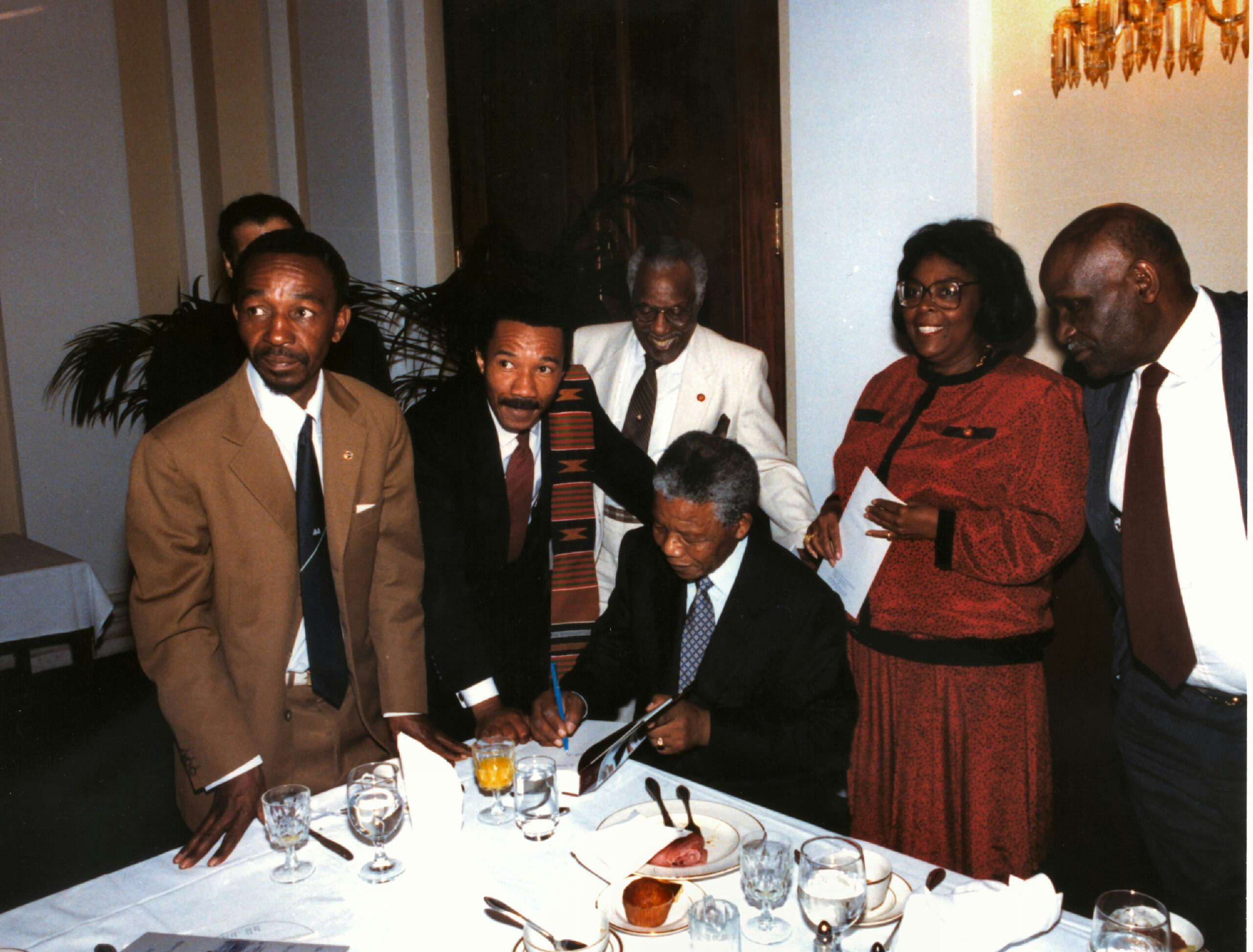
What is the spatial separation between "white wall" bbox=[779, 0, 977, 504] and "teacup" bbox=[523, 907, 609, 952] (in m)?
2.32

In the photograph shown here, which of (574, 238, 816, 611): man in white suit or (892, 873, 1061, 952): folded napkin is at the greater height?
(574, 238, 816, 611): man in white suit

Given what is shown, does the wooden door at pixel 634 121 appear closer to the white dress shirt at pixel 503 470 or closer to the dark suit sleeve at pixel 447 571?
the white dress shirt at pixel 503 470

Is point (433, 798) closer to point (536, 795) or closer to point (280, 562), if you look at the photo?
point (536, 795)

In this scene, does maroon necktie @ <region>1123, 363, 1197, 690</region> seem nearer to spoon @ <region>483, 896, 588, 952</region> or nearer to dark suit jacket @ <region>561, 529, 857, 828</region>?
dark suit jacket @ <region>561, 529, 857, 828</region>

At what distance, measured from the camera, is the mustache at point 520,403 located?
2289mm

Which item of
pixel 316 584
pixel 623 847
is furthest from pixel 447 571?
pixel 623 847

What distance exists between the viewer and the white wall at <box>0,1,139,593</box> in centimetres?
505

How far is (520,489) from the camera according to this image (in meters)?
2.49

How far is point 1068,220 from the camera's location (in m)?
2.70

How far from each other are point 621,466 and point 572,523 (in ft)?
0.68

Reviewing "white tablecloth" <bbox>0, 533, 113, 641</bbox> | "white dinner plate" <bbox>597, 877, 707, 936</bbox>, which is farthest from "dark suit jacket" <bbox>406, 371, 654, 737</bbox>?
"white tablecloth" <bbox>0, 533, 113, 641</bbox>

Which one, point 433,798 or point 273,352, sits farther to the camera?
point 273,352

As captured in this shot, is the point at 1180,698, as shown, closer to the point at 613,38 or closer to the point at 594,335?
the point at 594,335

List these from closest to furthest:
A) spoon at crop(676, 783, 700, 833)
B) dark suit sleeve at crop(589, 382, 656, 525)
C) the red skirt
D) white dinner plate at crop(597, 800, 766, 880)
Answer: white dinner plate at crop(597, 800, 766, 880) → spoon at crop(676, 783, 700, 833) → the red skirt → dark suit sleeve at crop(589, 382, 656, 525)
